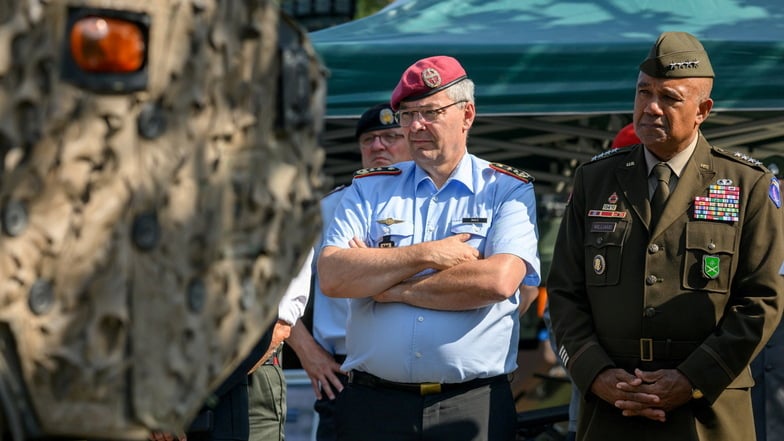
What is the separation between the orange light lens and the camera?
1.72 meters

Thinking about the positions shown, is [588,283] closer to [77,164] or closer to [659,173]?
[659,173]

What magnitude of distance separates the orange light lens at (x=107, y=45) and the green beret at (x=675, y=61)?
269cm

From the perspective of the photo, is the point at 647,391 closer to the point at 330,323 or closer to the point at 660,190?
the point at 660,190

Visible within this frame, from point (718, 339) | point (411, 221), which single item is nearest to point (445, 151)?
point (411, 221)

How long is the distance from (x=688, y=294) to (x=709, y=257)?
14 cm

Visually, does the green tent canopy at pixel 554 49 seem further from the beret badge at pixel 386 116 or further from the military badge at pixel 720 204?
the military badge at pixel 720 204

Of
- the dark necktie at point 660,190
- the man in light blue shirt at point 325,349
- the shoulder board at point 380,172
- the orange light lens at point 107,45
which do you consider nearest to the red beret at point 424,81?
the shoulder board at point 380,172

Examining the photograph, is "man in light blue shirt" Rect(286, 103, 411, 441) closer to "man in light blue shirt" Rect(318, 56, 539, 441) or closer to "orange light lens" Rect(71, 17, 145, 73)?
"man in light blue shirt" Rect(318, 56, 539, 441)

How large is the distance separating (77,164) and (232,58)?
0.33 meters

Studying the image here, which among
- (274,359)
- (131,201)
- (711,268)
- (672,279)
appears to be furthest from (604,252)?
(131,201)

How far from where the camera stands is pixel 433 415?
4.24m

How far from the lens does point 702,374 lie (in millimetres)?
3854

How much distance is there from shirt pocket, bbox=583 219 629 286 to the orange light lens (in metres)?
2.57

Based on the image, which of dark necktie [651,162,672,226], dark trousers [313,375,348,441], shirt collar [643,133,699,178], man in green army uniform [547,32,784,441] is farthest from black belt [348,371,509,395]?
shirt collar [643,133,699,178]
